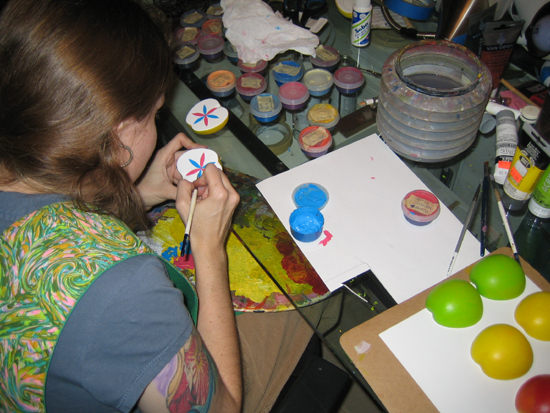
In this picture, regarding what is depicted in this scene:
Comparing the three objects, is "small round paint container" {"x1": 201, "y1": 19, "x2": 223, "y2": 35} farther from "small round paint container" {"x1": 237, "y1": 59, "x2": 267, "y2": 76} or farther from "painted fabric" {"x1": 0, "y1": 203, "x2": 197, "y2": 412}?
"painted fabric" {"x1": 0, "y1": 203, "x2": 197, "y2": 412}

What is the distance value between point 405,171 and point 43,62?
2.52ft

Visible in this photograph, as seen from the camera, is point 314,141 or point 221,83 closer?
point 314,141

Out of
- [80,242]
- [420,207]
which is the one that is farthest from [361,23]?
[80,242]

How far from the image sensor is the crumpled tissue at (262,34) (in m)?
1.21

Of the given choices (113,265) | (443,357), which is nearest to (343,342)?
(443,357)

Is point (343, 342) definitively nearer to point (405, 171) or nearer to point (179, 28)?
point (405, 171)

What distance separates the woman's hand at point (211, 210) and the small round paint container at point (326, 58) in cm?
55

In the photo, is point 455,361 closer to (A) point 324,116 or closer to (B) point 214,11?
(A) point 324,116

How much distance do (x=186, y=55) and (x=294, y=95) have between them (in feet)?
1.44

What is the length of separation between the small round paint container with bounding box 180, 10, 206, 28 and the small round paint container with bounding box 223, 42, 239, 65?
0.61 feet

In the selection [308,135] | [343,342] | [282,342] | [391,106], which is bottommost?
[282,342]

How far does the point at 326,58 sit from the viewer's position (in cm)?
118

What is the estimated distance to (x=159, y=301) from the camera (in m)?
0.57

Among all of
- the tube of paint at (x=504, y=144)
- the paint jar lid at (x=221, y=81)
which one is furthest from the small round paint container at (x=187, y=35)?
the tube of paint at (x=504, y=144)
